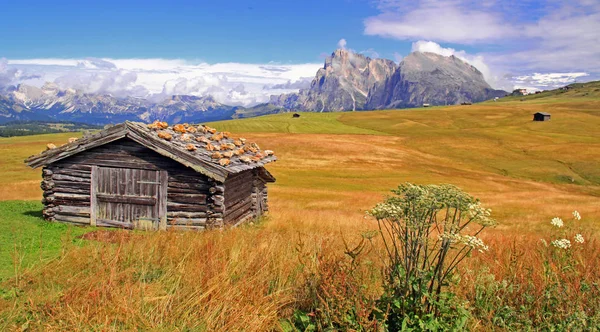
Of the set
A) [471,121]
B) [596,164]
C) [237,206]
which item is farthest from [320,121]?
[237,206]

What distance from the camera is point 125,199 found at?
1738cm

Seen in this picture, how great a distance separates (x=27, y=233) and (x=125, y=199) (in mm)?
3808

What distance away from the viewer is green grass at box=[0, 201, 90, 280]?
9655 mm

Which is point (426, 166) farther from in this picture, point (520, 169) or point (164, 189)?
point (164, 189)

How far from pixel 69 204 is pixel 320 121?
128 m

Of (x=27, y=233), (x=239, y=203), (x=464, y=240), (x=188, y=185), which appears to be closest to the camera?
(x=464, y=240)

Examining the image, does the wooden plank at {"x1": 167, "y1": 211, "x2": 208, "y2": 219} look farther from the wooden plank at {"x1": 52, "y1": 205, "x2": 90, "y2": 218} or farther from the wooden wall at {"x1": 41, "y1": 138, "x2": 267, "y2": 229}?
the wooden plank at {"x1": 52, "y1": 205, "x2": 90, "y2": 218}

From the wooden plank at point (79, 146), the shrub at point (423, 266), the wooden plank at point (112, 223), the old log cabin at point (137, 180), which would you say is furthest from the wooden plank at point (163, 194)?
the shrub at point (423, 266)

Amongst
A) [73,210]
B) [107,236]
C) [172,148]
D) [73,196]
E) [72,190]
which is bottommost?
[73,210]

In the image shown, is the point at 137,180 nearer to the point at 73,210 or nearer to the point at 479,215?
the point at 73,210

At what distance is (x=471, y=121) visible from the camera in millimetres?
136000

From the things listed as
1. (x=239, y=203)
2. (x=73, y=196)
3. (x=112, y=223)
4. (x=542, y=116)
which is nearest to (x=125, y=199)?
(x=112, y=223)

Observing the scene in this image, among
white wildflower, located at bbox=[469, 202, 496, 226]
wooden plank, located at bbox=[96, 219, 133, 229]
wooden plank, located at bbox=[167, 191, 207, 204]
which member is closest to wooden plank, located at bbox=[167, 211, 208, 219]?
wooden plank, located at bbox=[167, 191, 207, 204]

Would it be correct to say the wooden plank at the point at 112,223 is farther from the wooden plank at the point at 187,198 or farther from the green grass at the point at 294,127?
the green grass at the point at 294,127
